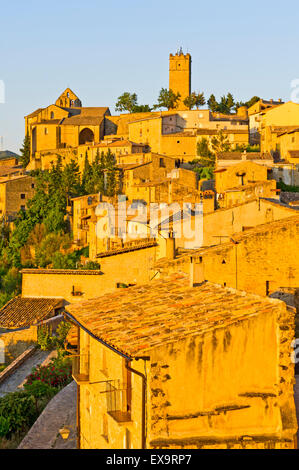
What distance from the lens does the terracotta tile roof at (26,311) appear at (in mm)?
24484

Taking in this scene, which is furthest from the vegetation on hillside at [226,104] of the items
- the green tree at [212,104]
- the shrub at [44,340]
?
the shrub at [44,340]

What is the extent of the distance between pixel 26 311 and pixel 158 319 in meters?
17.7

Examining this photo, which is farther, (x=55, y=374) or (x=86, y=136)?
(x=86, y=136)

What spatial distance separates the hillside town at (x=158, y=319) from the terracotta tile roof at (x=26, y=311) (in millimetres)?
78

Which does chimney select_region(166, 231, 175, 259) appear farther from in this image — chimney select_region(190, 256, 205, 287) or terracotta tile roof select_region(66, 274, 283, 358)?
chimney select_region(190, 256, 205, 287)

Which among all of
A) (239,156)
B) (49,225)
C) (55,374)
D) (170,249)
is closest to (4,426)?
(55,374)

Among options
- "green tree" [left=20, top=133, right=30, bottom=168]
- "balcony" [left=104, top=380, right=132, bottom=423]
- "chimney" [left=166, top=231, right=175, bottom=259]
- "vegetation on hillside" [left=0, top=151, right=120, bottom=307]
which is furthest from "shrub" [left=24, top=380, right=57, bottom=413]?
"green tree" [left=20, top=133, right=30, bottom=168]

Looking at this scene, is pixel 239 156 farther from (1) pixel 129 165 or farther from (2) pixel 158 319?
(2) pixel 158 319

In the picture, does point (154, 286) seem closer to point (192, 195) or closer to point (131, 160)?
point (192, 195)

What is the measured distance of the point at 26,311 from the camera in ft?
83.5

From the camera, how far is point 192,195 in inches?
1433

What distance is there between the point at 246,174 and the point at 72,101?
57034 mm
